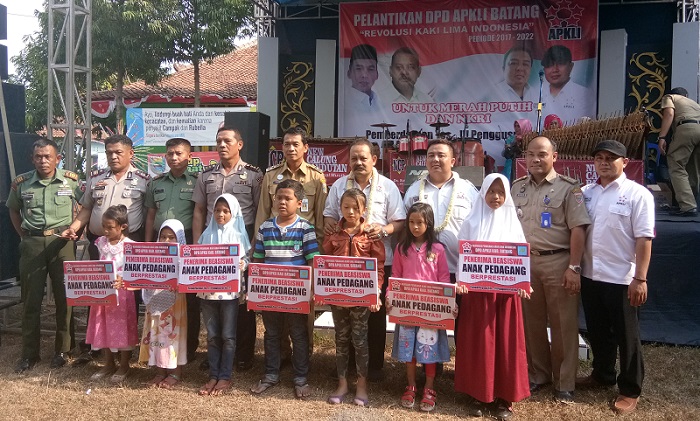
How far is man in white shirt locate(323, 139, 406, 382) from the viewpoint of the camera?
388cm

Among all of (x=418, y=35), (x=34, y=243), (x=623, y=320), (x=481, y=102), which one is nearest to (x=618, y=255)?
(x=623, y=320)

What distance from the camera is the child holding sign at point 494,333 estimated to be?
11.2ft

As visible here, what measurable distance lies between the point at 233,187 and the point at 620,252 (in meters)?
2.71

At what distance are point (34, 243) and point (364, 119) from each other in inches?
244

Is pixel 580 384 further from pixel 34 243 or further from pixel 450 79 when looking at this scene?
pixel 450 79

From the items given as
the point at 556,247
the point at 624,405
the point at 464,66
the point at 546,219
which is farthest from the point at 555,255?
the point at 464,66

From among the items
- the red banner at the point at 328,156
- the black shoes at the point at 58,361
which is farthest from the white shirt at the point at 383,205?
the red banner at the point at 328,156

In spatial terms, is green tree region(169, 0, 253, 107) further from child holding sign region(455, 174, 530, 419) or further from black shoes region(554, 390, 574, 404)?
black shoes region(554, 390, 574, 404)

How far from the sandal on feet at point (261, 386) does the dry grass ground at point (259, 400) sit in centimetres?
4

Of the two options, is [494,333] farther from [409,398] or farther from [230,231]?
[230,231]

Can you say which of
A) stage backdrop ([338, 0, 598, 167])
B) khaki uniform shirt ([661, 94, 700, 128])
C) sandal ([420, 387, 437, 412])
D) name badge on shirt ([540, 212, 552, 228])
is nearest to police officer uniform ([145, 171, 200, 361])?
sandal ([420, 387, 437, 412])

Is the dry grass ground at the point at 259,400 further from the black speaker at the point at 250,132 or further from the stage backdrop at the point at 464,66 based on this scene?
the stage backdrop at the point at 464,66

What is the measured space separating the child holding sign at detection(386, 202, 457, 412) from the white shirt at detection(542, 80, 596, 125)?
20.5ft

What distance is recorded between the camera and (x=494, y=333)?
344cm
